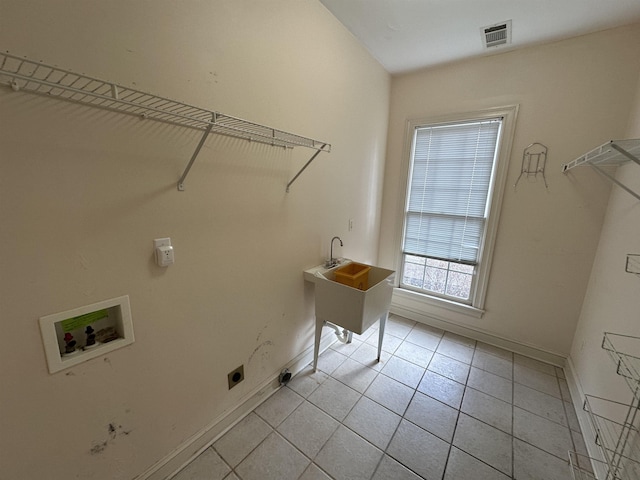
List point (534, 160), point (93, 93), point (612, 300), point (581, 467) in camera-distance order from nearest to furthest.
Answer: point (93, 93) → point (581, 467) → point (612, 300) → point (534, 160)

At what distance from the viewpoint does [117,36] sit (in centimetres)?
89

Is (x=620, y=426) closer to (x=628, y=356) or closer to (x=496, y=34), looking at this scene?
(x=628, y=356)

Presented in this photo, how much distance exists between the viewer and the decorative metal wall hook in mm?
2072

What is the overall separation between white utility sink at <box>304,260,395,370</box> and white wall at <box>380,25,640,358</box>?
1253mm

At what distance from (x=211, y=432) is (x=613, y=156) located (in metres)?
2.83

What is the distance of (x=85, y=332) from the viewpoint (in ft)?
3.24

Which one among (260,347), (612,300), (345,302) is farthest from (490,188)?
(260,347)

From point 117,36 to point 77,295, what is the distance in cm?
93

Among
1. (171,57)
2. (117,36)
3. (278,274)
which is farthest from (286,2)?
(278,274)

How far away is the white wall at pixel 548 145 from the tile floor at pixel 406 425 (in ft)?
1.56

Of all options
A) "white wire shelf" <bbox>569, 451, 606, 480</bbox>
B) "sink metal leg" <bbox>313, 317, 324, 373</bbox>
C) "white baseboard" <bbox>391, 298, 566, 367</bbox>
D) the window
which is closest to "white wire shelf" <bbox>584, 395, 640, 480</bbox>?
"white wire shelf" <bbox>569, 451, 606, 480</bbox>

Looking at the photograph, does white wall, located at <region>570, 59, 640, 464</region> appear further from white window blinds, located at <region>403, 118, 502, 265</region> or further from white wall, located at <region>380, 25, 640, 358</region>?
white window blinds, located at <region>403, 118, 502, 265</region>

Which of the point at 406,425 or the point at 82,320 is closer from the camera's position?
the point at 82,320

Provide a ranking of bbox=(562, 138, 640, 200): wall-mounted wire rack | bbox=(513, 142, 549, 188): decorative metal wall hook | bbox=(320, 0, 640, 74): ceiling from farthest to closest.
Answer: bbox=(513, 142, 549, 188): decorative metal wall hook → bbox=(320, 0, 640, 74): ceiling → bbox=(562, 138, 640, 200): wall-mounted wire rack
